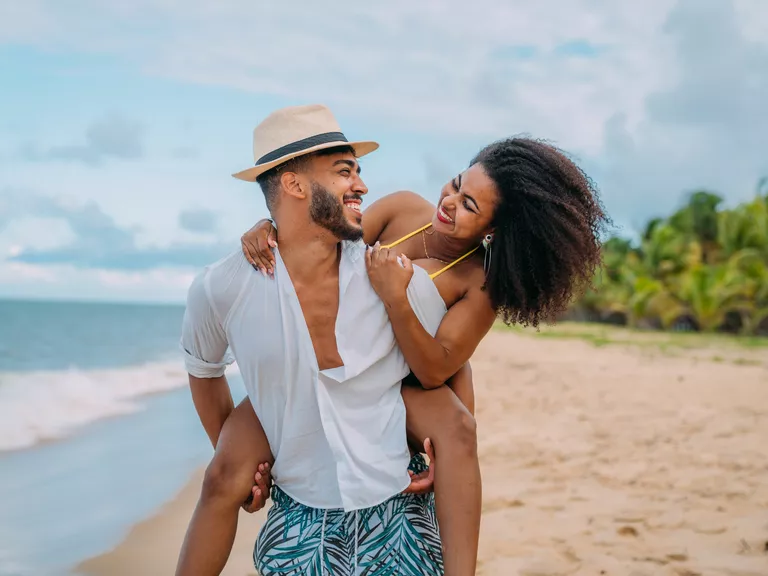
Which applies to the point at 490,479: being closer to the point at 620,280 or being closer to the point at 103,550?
the point at 103,550

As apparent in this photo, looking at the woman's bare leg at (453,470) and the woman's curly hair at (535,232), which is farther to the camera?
the woman's curly hair at (535,232)

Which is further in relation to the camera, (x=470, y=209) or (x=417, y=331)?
(x=470, y=209)

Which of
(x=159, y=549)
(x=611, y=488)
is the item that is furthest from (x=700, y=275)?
(x=159, y=549)

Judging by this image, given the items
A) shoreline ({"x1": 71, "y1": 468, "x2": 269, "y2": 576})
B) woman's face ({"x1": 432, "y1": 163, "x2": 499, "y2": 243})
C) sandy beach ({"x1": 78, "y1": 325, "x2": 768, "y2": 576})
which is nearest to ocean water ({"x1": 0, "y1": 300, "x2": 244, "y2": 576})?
shoreline ({"x1": 71, "y1": 468, "x2": 269, "y2": 576})

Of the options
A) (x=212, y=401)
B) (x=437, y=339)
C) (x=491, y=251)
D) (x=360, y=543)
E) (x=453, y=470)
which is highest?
(x=491, y=251)

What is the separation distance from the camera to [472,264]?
127 inches

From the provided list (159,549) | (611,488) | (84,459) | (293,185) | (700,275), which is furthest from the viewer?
(700,275)

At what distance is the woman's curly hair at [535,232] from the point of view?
313 cm

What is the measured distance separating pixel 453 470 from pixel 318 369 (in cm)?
57

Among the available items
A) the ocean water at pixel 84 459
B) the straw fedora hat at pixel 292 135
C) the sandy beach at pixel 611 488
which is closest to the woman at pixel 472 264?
the straw fedora hat at pixel 292 135

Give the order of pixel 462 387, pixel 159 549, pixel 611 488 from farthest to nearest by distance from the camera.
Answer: pixel 611 488 → pixel 159 549 → pixel 462 387

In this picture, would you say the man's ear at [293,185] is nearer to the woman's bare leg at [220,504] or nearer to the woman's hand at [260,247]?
the woman's hand at [260,247]

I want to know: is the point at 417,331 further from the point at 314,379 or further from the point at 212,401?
the point at 212,401

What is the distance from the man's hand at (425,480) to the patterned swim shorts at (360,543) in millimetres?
74
